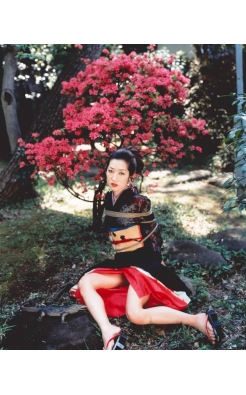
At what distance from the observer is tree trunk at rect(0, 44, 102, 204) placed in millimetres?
5199

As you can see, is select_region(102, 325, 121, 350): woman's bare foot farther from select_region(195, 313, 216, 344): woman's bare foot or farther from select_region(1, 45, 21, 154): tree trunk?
select_region(1, 45, 21, 154): tree trunk

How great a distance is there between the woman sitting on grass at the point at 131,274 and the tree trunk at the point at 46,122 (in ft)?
8.89

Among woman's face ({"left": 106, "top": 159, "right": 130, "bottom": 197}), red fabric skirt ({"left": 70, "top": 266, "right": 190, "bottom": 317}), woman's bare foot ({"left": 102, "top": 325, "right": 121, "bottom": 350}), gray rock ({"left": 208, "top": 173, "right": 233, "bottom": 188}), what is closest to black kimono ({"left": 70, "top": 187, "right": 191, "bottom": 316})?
red fabric skirt ({"left": 70, "top": 266, "right": 190, "bottom": 317})

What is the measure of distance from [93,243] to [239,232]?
1.72 meters

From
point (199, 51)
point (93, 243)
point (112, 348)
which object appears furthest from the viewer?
point (199, 51)

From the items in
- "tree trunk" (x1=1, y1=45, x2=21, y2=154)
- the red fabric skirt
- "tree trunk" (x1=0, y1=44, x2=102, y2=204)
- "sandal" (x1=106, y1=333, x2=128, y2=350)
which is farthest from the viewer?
"tree trunk" (x1=1, y1=45, x2=21, y2=154)

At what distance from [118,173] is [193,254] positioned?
1.39m

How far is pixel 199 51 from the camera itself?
8.06 m

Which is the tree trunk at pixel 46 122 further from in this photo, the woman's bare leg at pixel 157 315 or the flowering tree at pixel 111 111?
the woman's bare leg at pixel 157 315

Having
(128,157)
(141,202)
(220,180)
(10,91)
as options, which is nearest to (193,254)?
(141,202)

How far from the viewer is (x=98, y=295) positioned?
2.75 meters

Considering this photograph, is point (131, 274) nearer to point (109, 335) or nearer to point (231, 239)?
point (109, 335)
